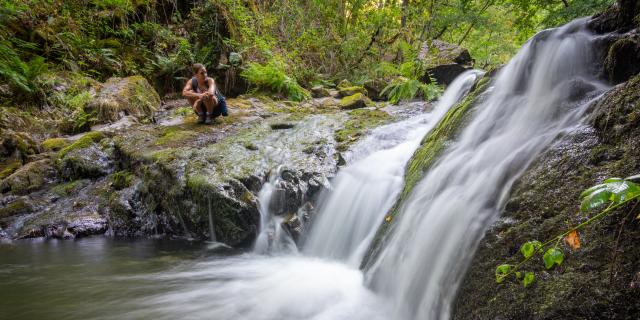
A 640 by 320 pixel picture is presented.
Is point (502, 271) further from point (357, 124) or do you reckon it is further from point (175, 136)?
point (175, 136)

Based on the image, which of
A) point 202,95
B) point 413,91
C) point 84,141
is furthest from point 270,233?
point 413,91

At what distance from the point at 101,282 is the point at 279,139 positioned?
3.33 metres

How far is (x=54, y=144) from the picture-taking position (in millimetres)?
6695

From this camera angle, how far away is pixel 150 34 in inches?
404

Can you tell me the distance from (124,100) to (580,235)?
8.39 meters

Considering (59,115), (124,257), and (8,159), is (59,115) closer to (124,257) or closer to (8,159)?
(8,159)

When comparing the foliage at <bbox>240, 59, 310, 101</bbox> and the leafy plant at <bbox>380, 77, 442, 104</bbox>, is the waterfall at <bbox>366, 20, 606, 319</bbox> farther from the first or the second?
the foliage at <bbox>240, 59, 310, 101</bbox>

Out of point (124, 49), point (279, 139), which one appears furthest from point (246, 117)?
point (124, 49)

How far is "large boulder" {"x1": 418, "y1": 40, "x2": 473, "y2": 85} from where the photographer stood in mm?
9648

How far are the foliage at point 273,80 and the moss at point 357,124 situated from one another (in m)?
2.88

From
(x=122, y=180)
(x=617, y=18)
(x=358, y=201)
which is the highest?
(x=617, y=18)

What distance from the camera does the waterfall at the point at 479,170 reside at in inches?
89.7

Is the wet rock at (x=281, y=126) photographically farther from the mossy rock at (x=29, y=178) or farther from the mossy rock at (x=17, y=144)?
the mossy rock at (x=17, y=144)

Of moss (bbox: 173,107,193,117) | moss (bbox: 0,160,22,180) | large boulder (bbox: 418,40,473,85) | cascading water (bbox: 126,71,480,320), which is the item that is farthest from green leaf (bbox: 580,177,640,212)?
large boulder (bbox: 418,40,473,85)
